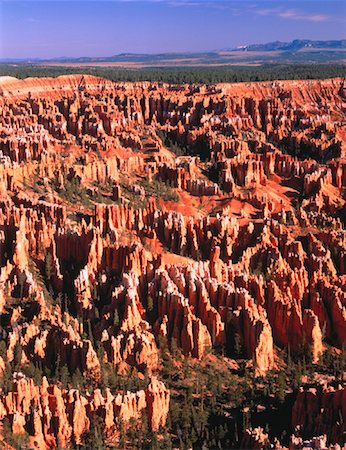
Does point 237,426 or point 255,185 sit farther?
point 255,185

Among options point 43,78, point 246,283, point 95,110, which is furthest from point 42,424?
point 43,78

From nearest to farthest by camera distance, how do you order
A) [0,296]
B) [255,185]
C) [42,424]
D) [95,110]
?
[42,424]
[0,296]
[255,185]
[95,110]

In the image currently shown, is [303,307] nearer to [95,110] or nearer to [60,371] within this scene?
[60,371]

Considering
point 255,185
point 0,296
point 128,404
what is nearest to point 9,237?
point 0,296

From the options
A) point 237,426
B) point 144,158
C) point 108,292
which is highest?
point 144,158

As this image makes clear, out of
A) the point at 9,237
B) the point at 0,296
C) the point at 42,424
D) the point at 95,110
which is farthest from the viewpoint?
the point at 95,110

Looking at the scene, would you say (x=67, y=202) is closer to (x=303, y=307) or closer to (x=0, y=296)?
(x=0, y=296)

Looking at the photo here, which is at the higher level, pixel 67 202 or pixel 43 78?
pixel 43 78
